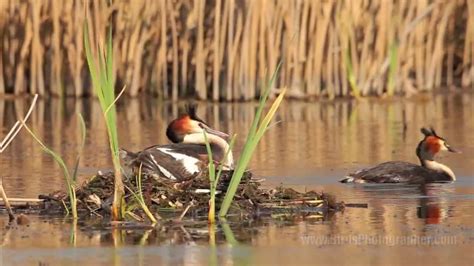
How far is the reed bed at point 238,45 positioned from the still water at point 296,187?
424mm

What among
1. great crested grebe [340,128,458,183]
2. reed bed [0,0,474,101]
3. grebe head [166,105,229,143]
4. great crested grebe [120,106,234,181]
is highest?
reed bed [0,0,474,101]

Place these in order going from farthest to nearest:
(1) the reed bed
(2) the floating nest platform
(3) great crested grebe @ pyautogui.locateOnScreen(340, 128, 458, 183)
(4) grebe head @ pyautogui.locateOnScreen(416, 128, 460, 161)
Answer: (1) the reed bed → (4) grebe head @ pyautogui.locateOnScreen(416, 128, 460, 161) → (3) great crested grebe @ pyautogui.locateOnScreen(340, 128, 458, 183) → (2) the floating nest platform

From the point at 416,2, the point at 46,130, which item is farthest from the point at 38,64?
the point at 416,2

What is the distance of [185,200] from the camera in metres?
9.09

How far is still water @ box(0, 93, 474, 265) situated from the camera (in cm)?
769

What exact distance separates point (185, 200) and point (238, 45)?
9623mm

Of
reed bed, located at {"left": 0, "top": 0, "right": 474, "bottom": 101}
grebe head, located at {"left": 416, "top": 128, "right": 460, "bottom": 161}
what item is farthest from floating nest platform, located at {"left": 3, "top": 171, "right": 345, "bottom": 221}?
reed bed, located at {"left": 0, "top": 0, "right": 474, "bottom": 101}

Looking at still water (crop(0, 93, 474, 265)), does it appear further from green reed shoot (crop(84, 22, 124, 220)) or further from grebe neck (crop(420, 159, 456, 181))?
green reed shoot (crop(84, 22, 124, 220))

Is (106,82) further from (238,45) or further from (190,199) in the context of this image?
(238,45)

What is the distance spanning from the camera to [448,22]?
66.3 feet

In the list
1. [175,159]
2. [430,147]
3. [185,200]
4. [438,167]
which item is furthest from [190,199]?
[430,147]

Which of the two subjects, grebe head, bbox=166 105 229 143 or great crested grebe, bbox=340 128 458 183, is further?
grebe head, bbox=166 105 229 143

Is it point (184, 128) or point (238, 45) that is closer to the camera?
point (184, 128)

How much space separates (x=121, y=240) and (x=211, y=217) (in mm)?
697
